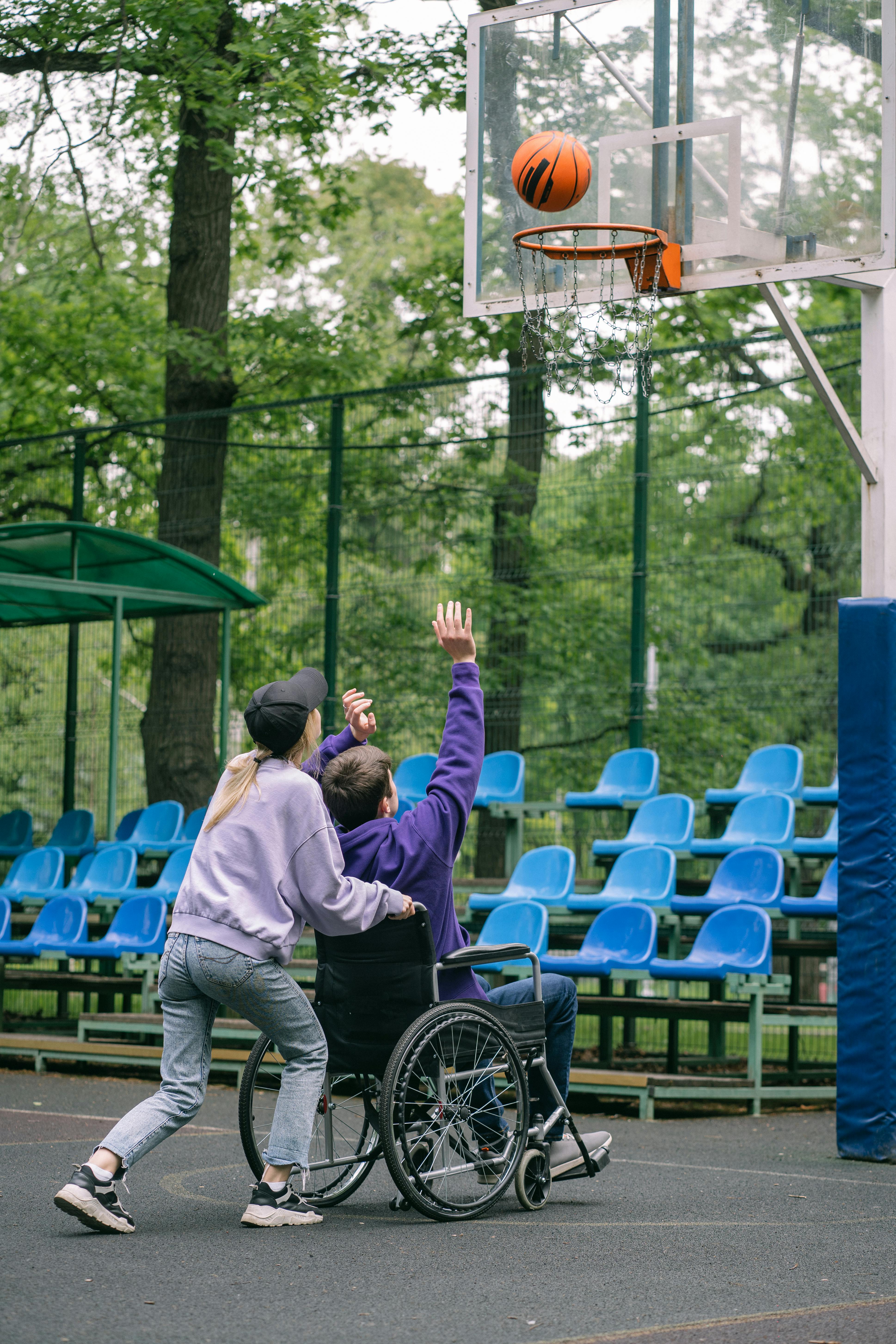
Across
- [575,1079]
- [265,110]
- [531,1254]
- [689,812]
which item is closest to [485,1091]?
[531,1254]

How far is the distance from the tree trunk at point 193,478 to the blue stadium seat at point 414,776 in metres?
2.34

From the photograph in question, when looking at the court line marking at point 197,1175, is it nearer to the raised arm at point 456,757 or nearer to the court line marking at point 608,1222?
the court line marking at point 608,1222

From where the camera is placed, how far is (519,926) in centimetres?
935

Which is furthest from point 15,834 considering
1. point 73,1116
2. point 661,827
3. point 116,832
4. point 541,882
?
point 73,1116

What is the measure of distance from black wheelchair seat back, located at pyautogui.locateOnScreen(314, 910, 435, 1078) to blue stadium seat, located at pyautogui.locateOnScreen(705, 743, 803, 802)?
6883 millimetres

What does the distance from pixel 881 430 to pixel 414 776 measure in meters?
6.15

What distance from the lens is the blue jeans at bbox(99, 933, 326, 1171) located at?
5227mm

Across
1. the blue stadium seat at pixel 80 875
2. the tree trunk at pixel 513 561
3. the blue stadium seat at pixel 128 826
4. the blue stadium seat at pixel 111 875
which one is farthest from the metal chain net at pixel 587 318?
the blue stadium seat at pixel 128 826

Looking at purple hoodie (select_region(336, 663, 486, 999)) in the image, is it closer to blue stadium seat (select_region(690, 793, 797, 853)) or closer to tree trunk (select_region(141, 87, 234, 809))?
blue stadium seat (select_region(690, 793, 797, 853))

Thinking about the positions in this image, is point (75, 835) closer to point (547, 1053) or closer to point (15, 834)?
point (15, 834)

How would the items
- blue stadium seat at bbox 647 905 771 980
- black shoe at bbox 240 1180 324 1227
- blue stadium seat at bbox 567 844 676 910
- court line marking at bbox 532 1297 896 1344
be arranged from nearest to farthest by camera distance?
1. court line marking at bbox 532 1297 896 1344
2. black shoe at bbox 240 1180 324 1227
3. blue stadium seat at bbox 647 905 771 980
4. blue stadium seat at bbox 567 844 676 910

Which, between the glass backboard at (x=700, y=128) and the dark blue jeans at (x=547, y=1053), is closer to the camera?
the dark blue jeans at (x=547, y=1053)

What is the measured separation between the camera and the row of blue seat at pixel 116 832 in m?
13.4

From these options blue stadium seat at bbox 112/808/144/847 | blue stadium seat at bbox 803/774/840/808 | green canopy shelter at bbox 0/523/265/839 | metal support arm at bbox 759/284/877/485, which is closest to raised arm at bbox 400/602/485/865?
metal support arm at bbox 759/284/877/485
